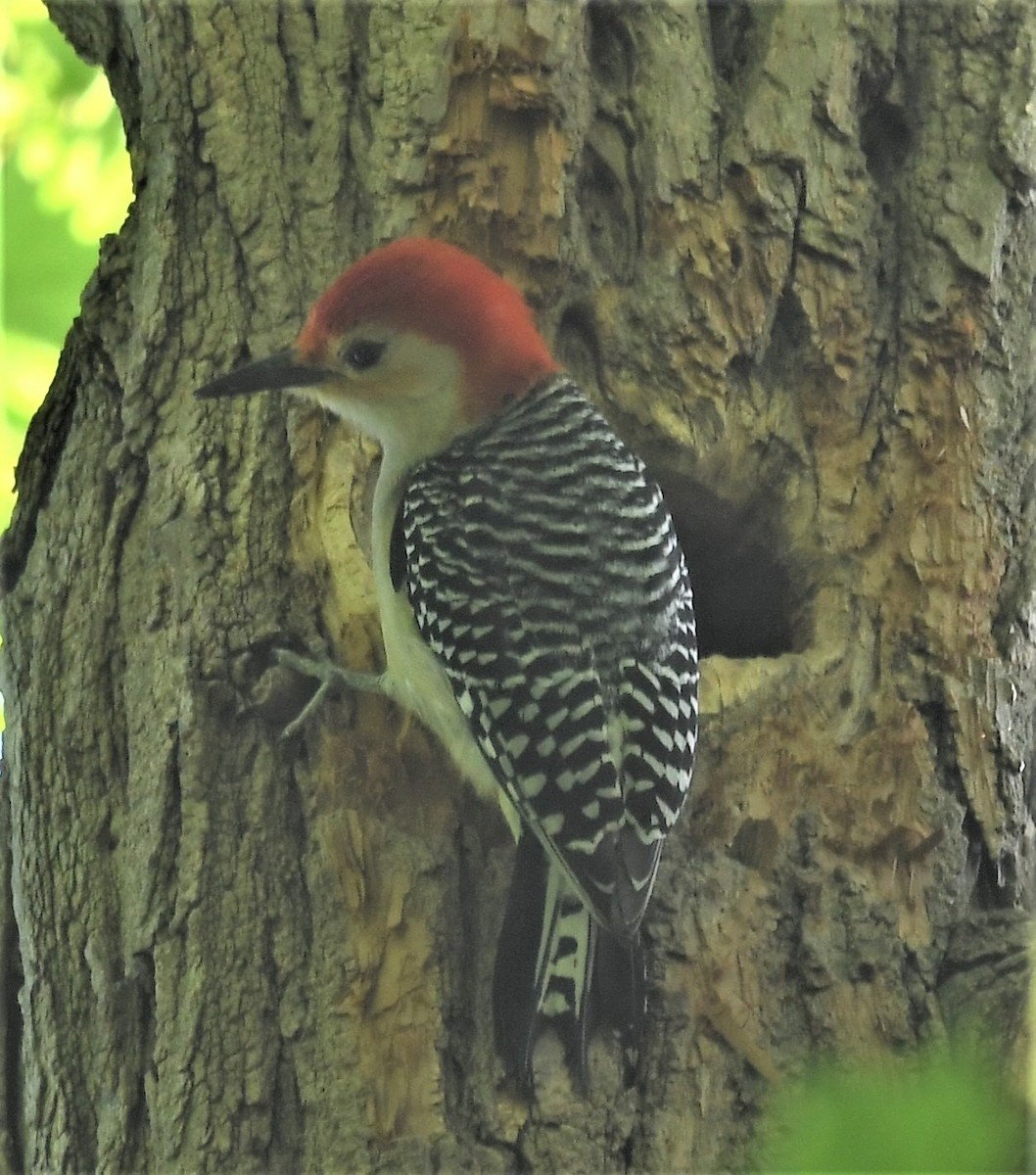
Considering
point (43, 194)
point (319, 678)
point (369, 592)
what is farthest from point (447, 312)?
point (43, 194)

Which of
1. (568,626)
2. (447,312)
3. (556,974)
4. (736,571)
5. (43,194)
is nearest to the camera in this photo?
(556,974)

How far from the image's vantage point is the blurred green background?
8.54 ft

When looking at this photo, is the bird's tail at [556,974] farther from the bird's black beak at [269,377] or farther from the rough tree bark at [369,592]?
the bird's black beak at [269,377]

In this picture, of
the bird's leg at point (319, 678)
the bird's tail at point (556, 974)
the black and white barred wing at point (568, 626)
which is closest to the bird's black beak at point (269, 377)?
the black and white barred wing at point (568, 626)

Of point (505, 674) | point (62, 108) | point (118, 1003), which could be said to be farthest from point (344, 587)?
point (62, 108)

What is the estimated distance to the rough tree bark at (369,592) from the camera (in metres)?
1.96

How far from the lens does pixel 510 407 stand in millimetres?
2289

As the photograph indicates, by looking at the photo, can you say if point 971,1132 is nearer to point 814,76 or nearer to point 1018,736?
point 1018,736

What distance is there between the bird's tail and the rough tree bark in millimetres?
40

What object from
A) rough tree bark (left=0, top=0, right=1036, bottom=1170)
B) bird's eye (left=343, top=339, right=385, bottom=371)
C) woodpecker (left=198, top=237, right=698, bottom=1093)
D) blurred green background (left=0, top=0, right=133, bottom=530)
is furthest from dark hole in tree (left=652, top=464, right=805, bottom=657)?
blurred green background (left=0, top=0, right=133, bottom=530)

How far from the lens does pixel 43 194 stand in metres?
2.69

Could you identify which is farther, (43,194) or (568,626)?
(43,194)

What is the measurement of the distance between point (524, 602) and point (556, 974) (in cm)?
54

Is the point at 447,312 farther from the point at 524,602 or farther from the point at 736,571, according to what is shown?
the point at 736,571
